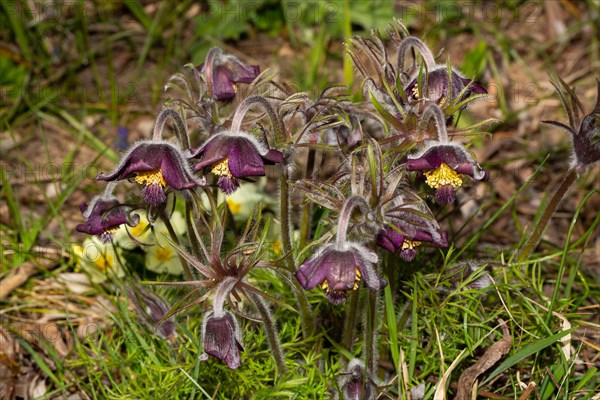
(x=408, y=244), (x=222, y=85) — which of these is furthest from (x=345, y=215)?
(x=222, y=85)

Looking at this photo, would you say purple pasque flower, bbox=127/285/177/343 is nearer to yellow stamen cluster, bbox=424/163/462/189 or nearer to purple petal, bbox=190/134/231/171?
purple petal, bbox=190/134/231/171

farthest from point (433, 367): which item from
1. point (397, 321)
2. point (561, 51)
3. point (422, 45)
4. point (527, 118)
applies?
point (561, 51)

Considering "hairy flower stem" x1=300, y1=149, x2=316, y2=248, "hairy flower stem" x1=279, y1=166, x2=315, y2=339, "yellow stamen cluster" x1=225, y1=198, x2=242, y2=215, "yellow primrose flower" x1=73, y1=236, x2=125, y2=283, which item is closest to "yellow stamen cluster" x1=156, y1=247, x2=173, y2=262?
"yellow primrose flower" x1=73, y1=236, x2=125, y2=283

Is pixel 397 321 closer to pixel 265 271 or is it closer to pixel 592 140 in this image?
pixel 265 271

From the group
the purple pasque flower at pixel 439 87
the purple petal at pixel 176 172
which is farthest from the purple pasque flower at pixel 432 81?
the purple petal at pixel 176 172

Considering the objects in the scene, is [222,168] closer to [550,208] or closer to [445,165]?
[445,165]
